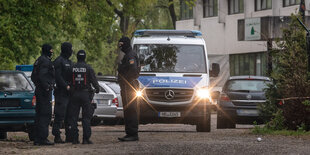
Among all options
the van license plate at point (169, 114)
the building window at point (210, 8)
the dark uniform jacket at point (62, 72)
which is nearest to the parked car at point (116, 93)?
the van license plate at point (169, 114)

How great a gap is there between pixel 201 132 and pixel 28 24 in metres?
12.5

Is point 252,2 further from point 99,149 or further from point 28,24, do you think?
point 99,149

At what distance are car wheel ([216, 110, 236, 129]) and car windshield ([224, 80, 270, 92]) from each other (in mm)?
708

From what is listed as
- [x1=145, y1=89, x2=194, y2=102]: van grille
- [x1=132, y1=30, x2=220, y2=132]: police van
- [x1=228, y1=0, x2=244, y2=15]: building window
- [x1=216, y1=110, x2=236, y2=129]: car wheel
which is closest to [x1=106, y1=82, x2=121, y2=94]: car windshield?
[x1=216, y1=110, x2=236, y2=129]: car wheel

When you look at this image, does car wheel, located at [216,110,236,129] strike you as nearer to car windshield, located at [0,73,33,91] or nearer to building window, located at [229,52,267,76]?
car windshield, located at [0,73,33,91]

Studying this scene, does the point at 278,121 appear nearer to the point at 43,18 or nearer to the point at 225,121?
the point at 225,121

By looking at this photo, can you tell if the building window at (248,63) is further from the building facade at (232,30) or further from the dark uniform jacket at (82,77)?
the dark uniform jacket at (82,77)

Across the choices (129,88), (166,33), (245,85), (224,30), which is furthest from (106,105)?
(224,30)

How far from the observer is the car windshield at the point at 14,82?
55.9 ft

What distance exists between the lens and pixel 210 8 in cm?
5494

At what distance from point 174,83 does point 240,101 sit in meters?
4.06

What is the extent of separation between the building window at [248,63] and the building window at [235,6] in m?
2.73

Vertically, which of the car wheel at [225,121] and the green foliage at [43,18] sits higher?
the green foliage at [43,18]

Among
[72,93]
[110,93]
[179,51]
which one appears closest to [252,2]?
[110,93]
